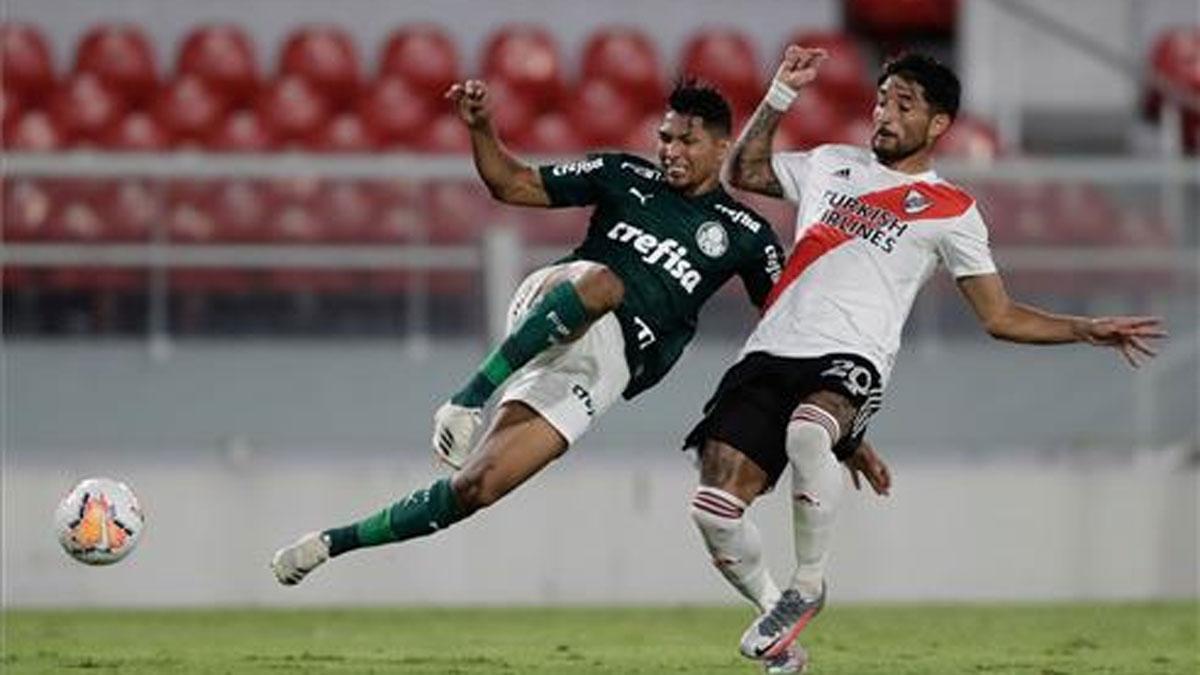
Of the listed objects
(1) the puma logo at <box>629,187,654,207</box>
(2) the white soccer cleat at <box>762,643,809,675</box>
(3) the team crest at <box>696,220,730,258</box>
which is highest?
(1) the puma logo at <box>629,187,654,207</box>

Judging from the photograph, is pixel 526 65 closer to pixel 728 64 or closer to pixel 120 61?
pixel 728 64

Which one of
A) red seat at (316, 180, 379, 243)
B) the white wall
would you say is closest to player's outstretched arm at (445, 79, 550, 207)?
red seat at (316, 180, 379, 243)

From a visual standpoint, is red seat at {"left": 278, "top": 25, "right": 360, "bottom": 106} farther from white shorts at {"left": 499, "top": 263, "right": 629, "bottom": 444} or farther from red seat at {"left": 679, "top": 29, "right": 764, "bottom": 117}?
white shorts at {"left": 499, "top": 263, "right": 629, "bottom": 444}

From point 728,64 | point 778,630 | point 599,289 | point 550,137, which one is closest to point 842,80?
point 728,64

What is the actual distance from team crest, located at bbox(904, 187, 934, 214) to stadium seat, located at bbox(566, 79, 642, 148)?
881cm

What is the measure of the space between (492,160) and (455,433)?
1005 millimetres

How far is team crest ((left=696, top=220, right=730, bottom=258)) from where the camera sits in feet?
36.2

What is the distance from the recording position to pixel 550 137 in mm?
19672

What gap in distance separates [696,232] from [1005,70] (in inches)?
398

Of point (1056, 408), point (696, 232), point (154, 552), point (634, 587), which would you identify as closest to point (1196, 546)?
point (1056, 408)

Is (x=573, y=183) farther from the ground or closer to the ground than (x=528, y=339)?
farther from the ground

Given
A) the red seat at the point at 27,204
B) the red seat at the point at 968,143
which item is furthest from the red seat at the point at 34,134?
the red seat at the point at 968,143

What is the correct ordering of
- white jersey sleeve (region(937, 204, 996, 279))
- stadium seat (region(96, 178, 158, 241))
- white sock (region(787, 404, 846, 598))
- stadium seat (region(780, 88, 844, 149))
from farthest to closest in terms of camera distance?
stadium seat (region(780, 88, 844, 149)) → stadium seat (region(96, 178, 158, 241)) → white jersey sleeve (region(937, 204, 996, 279)) → white sock (region(787, 404, 846, 598))

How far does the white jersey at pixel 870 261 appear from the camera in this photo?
34.8ft
